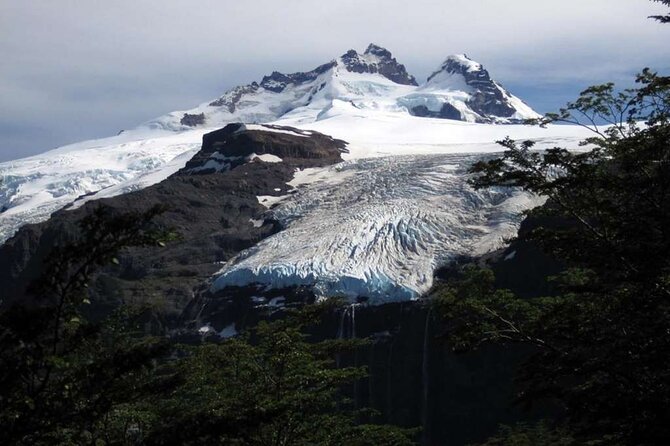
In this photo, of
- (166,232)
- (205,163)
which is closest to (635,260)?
(166,232)

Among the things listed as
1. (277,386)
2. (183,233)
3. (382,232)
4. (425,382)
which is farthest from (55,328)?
(183,233)

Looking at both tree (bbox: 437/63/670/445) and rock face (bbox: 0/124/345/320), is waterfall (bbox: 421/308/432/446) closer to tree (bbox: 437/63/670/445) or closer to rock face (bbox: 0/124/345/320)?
rock face (bbox: 0/124/345/320)

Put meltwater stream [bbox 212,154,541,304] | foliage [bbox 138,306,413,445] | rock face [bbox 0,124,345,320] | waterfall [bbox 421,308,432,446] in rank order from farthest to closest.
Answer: rock face [bbox 0,124,345,320]
meltwater stream [bbox 212,154,541,304]
waterfall [bbox 421,308,432,446]
foliage [bbox 138,306,413,445]

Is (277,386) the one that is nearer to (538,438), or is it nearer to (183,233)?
(538,438)

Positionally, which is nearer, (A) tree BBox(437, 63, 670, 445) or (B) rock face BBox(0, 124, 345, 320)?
(A) tree BBox(437, 63, 670, 445)

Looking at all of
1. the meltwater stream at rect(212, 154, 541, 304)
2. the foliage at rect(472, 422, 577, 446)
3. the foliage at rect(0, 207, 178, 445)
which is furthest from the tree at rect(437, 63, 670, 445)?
the meltwater stream at rect(212, 154, 541, 304)

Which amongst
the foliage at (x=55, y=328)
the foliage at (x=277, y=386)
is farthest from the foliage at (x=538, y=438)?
the foliage at (x=55, y=328)

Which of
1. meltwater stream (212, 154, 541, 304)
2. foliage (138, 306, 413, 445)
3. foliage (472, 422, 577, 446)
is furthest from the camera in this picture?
meltwater stream (212, 154, 541, 304)
